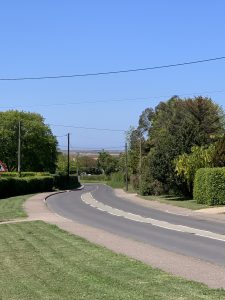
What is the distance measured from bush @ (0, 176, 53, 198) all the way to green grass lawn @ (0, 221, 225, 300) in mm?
40251

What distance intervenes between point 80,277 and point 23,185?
51.9m

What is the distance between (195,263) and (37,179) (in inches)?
2224

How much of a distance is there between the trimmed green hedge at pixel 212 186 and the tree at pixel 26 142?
200 feet

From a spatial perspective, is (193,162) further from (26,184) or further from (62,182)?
(62,182)

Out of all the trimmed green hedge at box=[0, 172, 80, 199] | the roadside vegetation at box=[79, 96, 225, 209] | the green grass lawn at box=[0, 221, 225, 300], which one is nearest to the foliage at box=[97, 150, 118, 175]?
the trimmed green hedge at box=[0, 172, 80, 199]

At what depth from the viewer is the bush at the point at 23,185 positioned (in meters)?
54.5

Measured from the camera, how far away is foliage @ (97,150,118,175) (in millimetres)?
161375

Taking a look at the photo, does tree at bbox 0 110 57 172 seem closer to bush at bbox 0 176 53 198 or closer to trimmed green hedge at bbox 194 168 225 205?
bush at bbox 0 176 53 198

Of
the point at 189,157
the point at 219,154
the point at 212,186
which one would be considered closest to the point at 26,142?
the point at 189,157

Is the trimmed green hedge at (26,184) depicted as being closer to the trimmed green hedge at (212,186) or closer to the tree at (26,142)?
the tree at (26,142)

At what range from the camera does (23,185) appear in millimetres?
60531

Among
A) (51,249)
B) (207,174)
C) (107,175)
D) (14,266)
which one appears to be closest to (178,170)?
(207,174)

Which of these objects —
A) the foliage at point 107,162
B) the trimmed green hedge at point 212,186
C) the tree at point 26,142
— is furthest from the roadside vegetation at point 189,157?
the foliage at point 107,162

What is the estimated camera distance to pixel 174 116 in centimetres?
5497
